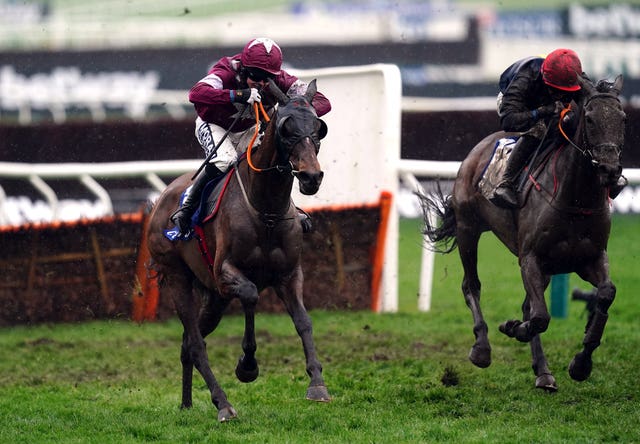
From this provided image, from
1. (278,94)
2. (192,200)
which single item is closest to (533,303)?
(278,94)

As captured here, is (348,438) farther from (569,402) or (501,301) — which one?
(501,301)

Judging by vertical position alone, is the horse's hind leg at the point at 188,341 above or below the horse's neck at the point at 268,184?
below

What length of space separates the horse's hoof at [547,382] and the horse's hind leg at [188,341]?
6.29ft

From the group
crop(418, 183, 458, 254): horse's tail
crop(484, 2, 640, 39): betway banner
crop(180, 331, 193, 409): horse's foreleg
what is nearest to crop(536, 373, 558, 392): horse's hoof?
crop(418, 183, 458, 254): horse's tail

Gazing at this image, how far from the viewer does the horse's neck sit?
5.95m

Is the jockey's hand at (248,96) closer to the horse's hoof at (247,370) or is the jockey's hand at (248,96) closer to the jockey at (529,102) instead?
the horse's hoof at (247,370)

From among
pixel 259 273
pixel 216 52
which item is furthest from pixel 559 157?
pixel 216 52

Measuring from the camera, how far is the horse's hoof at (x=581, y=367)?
636 centimetres

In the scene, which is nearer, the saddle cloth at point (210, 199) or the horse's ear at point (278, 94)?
the horse's ear at point (278, 94)

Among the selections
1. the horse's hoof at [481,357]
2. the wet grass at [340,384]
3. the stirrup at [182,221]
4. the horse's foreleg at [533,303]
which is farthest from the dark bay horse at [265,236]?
the horse's hoof at [481,357]

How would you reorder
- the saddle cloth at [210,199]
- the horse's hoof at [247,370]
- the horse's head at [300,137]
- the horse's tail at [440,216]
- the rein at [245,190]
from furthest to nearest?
the horse's tail at [440,216] → the saddle cloth at [210,199] → the horse's hoof at [247,370] → the rein at [245,190] → the horse's head at [300,137]

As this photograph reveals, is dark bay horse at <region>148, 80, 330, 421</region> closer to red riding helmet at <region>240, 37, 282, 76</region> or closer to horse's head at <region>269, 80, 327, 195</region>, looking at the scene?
horse's head at <region>269, 80, 327, 195</region>

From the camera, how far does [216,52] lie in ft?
82.7

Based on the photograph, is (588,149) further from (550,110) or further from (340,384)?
(340,384)
